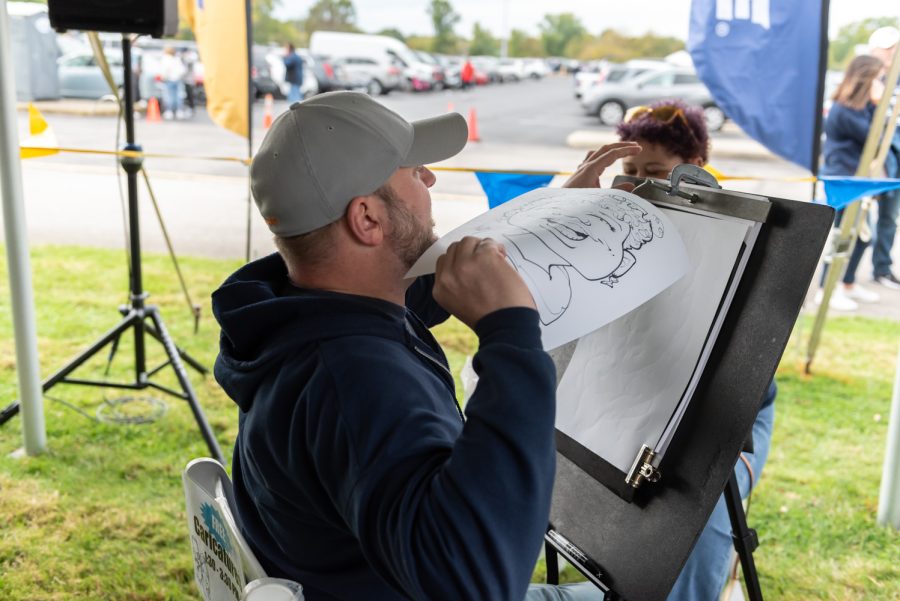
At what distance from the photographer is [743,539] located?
4.75 ft

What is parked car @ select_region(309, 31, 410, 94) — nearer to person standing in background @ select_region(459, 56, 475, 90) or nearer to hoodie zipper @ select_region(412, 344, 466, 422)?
person standing in background @ select_region(459, 56, 475, 90)

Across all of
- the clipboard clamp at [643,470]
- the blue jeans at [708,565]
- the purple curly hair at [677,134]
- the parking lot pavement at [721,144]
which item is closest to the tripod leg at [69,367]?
the purple curly hair at [677,134]

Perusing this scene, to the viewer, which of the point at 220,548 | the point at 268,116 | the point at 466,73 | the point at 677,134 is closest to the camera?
the point at 220,548

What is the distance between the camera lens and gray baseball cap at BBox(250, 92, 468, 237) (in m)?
1.16

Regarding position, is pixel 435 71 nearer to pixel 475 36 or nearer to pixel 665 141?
pixel 665 141

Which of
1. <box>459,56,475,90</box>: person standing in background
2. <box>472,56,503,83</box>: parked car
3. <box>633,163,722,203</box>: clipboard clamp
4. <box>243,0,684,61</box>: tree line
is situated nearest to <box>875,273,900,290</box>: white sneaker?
<box>633,163,722,203</box>: clipboard clamp

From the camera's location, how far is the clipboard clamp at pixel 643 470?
124cm

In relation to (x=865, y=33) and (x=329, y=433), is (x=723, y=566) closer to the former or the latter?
(x=329, y=433)

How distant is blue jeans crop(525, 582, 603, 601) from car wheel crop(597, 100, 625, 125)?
592 inches

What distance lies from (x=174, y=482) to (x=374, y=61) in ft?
59.3

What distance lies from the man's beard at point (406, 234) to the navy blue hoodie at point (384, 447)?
0.08m

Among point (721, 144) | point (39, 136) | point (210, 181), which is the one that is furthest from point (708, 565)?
point (721, 144)

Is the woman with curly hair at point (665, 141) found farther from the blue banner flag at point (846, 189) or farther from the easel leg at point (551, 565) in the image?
the easel leg at point (551, 565)

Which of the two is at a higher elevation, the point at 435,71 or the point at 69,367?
the point at 435,71
